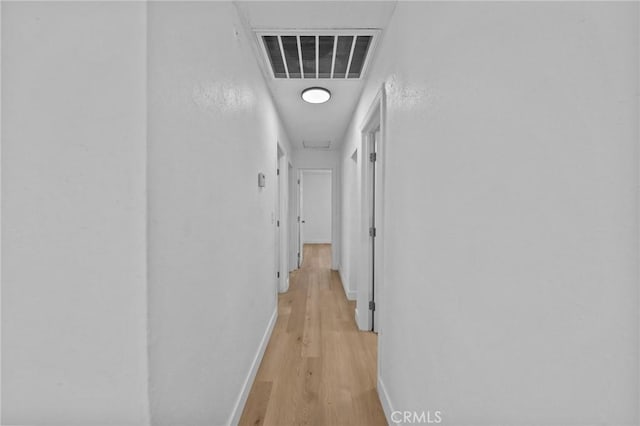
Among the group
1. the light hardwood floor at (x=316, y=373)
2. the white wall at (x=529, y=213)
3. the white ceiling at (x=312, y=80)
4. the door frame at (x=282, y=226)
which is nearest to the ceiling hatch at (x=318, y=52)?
the white ceiling at (x=312, y=80)

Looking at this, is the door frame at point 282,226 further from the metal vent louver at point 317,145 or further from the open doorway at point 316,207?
the open doorway at point 316,207

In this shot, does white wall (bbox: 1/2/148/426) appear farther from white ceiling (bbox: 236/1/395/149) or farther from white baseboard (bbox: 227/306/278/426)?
white ceiling (bbox: 236/1/395/149)

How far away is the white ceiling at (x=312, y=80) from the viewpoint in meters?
1.43

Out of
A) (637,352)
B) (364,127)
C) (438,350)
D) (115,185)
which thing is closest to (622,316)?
(637,352)

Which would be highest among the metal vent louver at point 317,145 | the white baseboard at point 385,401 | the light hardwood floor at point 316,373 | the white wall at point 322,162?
the metal vent louver at point 317,145

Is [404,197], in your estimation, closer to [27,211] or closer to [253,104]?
[253,104]

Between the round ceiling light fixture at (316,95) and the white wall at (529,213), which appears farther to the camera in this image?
the round ceiling light fixture at (316,95)

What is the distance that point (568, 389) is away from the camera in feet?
1.68

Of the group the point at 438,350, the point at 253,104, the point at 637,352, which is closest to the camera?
the point at 637,352

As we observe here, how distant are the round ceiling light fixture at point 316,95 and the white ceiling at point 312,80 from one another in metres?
0.05

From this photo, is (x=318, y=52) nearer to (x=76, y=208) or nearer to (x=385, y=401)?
(x=76, y=208)

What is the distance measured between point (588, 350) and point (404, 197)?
0.92m

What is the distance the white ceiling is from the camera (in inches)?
56.1

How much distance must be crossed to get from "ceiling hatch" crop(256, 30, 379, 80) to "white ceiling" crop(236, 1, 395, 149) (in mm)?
57
